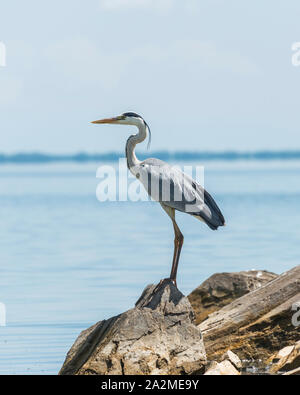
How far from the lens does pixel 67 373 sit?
966 centimetres

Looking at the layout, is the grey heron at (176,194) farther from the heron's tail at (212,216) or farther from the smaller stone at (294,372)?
the smaller stone at (294,372)

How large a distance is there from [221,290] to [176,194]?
195cm

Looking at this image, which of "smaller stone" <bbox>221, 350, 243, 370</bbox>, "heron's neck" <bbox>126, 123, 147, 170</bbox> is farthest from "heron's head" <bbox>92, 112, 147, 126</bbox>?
"smaller stone" <bbox>221, 350, 243, 370</bbox>

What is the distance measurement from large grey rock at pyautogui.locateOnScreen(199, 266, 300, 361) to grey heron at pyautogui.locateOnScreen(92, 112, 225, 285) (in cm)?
82

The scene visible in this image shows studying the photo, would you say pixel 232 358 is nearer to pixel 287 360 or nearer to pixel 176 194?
pixel 287 360

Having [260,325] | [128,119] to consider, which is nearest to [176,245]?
[260,325]

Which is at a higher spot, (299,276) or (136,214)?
(299,276)

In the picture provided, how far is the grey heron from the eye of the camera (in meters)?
10.9

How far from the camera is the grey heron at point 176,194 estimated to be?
1086 cm

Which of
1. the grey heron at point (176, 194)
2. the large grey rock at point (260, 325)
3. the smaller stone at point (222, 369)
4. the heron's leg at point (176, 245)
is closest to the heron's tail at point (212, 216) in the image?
the grey heron at point (176, 194)

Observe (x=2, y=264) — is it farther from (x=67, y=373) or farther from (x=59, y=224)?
(x=59, y=224)
